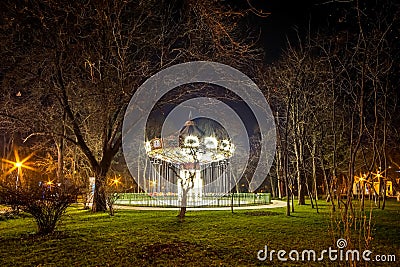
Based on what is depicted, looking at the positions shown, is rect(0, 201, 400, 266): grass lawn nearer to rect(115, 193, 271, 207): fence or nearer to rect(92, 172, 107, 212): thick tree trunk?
rect(92, 172, 107, 212): thick tree trunk

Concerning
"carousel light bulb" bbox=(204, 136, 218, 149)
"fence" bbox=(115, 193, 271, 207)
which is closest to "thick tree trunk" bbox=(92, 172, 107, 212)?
"fence" bbox=(115, 193, 271, 207)

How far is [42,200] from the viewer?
10.4 m

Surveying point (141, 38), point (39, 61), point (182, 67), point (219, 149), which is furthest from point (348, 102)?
point (39, 61)

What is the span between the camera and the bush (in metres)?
10.1

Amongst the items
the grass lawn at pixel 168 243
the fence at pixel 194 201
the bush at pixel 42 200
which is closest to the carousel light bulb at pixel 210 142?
the fence at pixel 194 201

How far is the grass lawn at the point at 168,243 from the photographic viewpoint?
7660 mm

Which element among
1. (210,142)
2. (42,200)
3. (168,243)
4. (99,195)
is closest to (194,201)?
(210,142)

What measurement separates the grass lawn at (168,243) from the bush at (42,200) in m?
0.48

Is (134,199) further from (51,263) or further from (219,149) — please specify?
(51,263)

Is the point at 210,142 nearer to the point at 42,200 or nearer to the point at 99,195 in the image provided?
the point at 99,195

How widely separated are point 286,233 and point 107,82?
10.5 meters

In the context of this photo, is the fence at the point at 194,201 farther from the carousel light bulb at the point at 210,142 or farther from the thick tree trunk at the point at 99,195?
the thick tree trunk at the point at 99,195

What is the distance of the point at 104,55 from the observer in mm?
16484

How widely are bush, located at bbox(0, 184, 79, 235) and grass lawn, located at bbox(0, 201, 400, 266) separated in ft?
1.59
